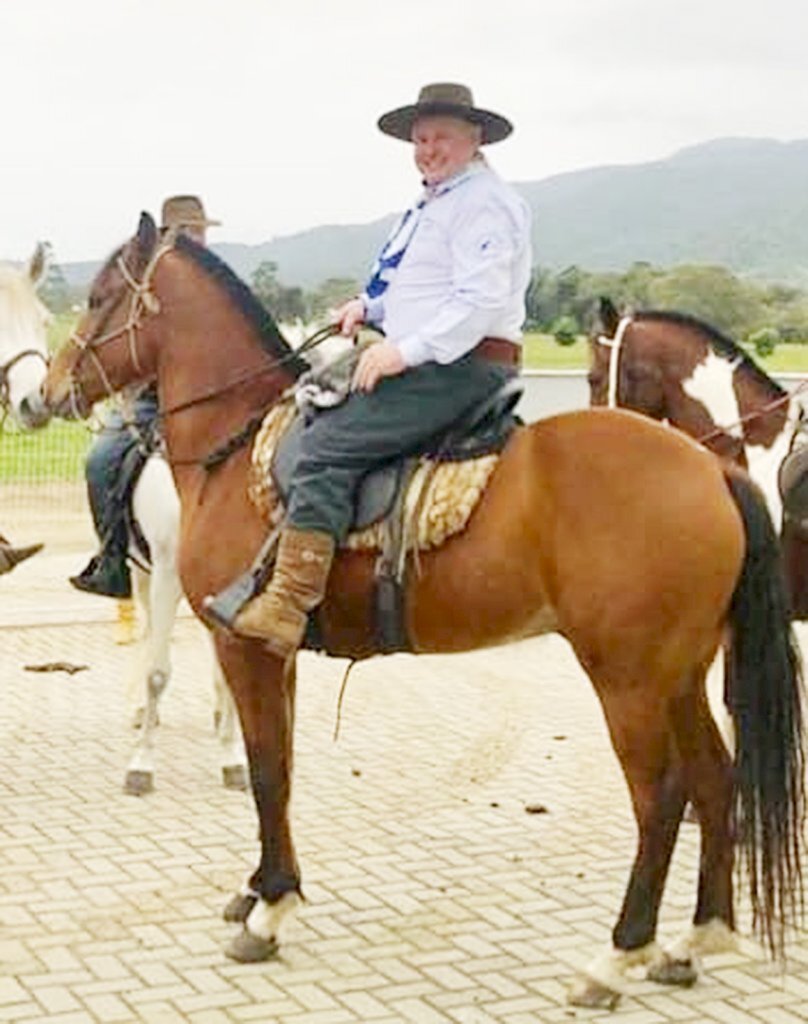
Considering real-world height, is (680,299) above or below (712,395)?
above

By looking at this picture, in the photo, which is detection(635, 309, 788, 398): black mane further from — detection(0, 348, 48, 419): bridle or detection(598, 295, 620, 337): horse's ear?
detection(0, 348, 48, 419): bridle

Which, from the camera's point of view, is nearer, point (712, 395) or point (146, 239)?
point (146, 239)

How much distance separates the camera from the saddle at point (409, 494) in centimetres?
529

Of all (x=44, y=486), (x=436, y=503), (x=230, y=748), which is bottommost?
(x=230, y=748)

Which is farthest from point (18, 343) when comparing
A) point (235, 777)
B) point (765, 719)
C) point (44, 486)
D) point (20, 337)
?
point (44, 486)

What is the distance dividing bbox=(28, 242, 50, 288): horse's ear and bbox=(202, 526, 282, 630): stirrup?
373 centimetres

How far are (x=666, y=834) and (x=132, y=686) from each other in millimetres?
4933

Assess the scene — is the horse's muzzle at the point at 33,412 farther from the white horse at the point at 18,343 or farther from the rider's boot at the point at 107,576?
the rider's boot at the point at 107,576

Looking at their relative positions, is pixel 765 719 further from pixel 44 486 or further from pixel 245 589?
pixel 44 486

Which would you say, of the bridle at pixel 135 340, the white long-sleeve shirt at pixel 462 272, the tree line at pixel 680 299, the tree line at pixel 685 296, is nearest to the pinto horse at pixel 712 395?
the white long-sleeve shirt at pixel 462 272

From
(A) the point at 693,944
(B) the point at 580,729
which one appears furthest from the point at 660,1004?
(B) the point at 580,729

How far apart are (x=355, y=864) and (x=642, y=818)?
5.96ft

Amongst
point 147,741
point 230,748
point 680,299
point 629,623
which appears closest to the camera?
point 629,623

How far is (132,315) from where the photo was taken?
19.9 feet
